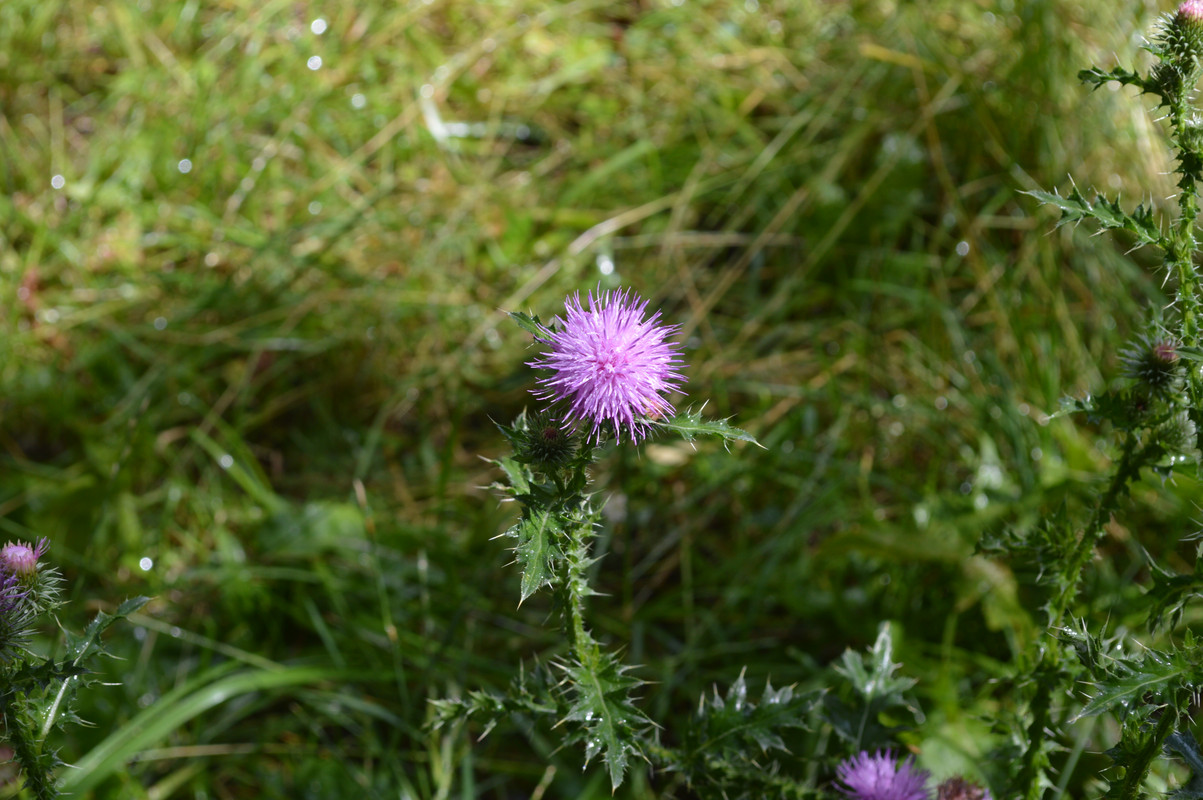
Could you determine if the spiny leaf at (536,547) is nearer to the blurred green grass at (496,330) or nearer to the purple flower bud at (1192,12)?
the blurred green grass at (496,330)

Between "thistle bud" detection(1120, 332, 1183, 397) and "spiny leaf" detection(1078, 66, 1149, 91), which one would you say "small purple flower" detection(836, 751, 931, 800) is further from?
"spiny leaf" detection(1078, 66, 1149, 91)

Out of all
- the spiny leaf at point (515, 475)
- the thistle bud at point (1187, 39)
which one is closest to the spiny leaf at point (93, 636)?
the spiny leaf at point (515, 475)

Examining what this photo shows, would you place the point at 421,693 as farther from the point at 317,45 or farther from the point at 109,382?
the point at 317,45

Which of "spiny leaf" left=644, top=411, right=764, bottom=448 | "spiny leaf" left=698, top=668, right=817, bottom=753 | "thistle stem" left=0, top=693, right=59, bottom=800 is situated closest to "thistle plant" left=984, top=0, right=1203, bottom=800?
"spiny leaf" left=698, top=668, right=817, bottom=753

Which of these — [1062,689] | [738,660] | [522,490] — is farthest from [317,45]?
[1062,689]

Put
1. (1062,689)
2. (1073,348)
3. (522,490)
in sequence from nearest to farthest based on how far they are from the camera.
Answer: (522,490) < (1062,689) < (1073,348)

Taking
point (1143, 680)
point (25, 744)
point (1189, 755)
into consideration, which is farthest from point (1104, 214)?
point (25, 744)

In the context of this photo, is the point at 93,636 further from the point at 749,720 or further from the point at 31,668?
the point at 749,720
